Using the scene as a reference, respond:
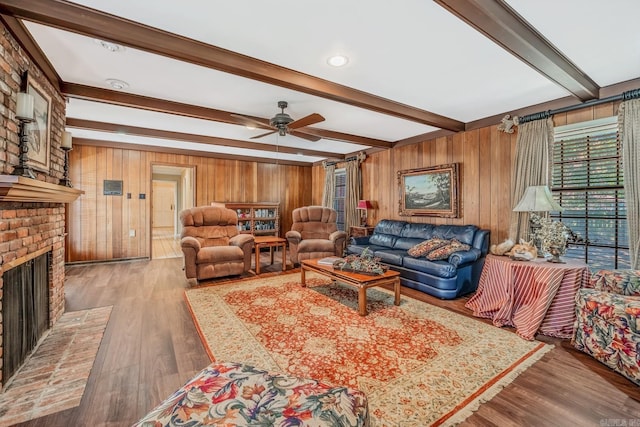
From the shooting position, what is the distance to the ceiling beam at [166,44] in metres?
1.70

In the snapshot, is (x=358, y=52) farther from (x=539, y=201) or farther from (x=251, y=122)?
(x=539, y=201)

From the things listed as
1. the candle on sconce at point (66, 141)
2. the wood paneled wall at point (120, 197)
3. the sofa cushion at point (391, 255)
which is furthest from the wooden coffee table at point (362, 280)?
the wood paneled wall at point (120, 197)

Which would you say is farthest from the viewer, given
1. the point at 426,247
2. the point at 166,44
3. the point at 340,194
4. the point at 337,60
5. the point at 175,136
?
the point at 340,194

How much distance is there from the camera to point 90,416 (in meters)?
1.59

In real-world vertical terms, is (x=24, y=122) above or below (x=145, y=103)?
below

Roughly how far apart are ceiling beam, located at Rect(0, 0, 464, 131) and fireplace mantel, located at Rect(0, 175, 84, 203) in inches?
38.3

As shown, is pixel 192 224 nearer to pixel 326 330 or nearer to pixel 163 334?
pixel 163 334

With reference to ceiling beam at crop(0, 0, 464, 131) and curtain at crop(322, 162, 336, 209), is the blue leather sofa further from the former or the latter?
curtain at crop(322, 162, 336, 209)

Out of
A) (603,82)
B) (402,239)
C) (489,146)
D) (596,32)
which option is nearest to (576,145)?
(603,82)

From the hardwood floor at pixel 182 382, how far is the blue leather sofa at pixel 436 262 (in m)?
0.45

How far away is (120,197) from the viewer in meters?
5.64

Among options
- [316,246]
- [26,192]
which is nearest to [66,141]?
[26,192]

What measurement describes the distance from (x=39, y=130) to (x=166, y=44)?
1266 mm

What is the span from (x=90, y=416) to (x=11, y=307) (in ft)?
3.29
